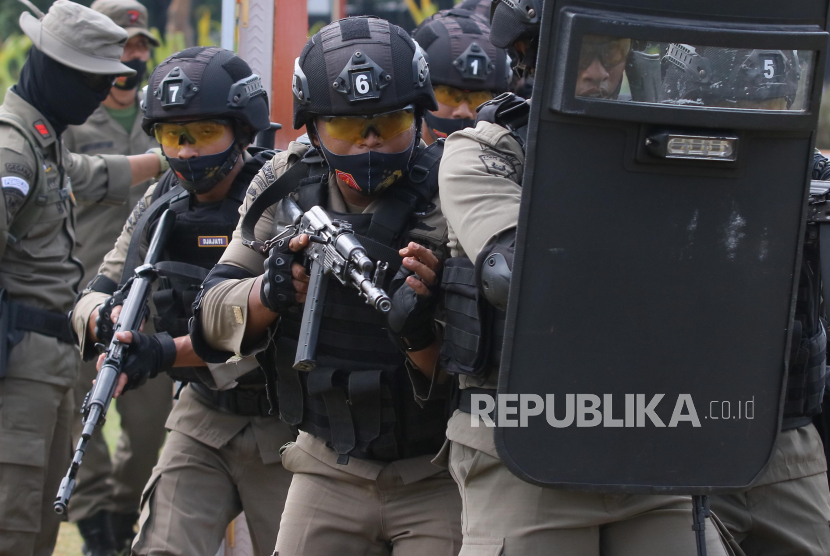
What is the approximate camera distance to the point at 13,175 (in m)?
4.24

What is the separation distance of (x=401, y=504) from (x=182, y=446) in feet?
3.69

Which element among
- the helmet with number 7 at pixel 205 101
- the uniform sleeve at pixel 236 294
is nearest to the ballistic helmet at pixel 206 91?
the helmet with number 7 at pixel 205 101

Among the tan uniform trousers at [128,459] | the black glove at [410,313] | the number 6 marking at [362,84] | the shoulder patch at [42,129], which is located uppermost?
the number 6 marking at [362,84]

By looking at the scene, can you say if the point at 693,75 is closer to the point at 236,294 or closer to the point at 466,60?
the point at 236,294

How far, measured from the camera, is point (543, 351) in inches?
82.1

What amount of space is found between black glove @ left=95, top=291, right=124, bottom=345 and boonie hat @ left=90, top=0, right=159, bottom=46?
353 cm

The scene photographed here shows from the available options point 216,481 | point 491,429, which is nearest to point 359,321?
point 491,429

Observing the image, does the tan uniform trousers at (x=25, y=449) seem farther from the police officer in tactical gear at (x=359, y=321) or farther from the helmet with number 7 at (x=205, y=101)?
the police officer in tactical gear at (x=359, y=321)

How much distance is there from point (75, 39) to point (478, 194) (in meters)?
3.02

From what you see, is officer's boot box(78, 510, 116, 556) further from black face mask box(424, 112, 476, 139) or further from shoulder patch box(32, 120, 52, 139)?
black face mask box(424, 112, 476, 139)

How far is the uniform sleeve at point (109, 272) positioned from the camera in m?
3.90

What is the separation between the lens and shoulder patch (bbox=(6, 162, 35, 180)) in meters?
4.23

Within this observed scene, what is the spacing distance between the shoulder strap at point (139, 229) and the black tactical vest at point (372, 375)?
1.08 m

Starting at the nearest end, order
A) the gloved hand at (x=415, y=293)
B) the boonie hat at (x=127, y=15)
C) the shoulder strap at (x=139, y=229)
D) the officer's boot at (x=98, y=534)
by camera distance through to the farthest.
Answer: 1. the gloved hand at (x=415, y=293)
2. the shoulder strap at (x=139, y=229)
3. the officer's boot at (x=98, y=534)
4. the boonie hat at (x=127, y=15)
